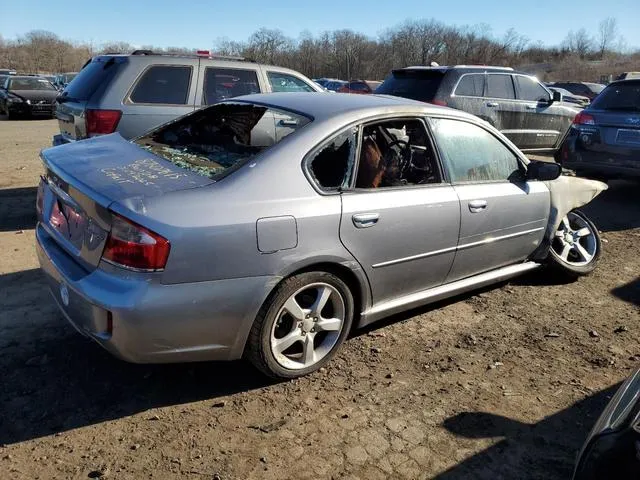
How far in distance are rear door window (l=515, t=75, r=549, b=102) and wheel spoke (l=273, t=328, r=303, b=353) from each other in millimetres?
8111

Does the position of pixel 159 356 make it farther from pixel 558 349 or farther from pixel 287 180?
pixel 558 349

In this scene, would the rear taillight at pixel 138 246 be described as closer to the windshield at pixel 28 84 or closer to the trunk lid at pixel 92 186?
the trunk lid at pixel 92 186

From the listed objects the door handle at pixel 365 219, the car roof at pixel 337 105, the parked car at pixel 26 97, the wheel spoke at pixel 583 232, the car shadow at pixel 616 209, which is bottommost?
the parked car at pixel 26 97

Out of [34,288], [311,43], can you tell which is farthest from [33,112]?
[311,43]

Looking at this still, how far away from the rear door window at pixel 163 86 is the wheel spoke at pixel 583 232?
4.37 metres

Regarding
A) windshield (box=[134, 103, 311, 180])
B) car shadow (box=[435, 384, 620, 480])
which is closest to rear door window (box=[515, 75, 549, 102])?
windshield (box=[134, 103, 311, 180])

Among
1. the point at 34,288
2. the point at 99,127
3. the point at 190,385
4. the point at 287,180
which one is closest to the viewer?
the point at 287,180

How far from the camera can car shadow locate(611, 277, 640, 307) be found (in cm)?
459

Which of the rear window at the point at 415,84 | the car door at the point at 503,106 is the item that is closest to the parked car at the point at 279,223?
the rear window at the point at 415,84

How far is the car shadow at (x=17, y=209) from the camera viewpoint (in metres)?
6.01

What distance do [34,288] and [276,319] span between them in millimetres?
2343

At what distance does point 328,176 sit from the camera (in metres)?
3.16

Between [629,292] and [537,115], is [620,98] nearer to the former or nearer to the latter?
[537,115]

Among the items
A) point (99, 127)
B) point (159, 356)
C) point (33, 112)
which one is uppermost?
point (99, 127)
